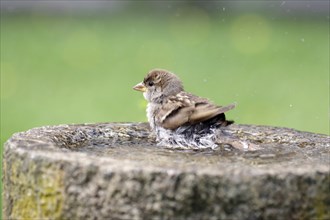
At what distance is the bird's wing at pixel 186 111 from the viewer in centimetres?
430

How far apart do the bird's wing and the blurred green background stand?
13.0 ft

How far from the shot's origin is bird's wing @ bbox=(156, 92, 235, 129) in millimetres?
4301

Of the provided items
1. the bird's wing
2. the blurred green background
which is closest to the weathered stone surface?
the bird's wing

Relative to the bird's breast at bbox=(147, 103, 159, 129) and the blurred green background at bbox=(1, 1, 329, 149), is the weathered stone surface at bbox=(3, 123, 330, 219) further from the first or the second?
the blurred green background at bbox=(1, 1, 329, 149)

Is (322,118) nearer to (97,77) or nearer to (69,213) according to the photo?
(97,77)

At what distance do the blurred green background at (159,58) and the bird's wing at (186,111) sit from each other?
3.96 meters

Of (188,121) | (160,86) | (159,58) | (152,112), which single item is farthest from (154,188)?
(159,58)

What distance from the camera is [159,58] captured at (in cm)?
1213

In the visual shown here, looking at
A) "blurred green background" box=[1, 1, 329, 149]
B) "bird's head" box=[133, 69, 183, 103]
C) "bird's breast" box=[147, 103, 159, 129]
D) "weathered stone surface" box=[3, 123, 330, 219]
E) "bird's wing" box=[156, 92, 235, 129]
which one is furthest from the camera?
"blurred green background" box=[1, 1, 329, 149]

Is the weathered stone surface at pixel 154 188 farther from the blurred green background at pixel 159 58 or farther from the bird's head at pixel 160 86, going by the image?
the blurred green background at pixel 159 58

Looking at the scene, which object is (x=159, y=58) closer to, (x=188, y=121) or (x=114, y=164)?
(x=188, y=121)

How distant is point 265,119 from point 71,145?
16.2 ft

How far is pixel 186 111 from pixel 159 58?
7.75 m

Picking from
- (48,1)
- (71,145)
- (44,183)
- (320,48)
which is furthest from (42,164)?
(48,1)
